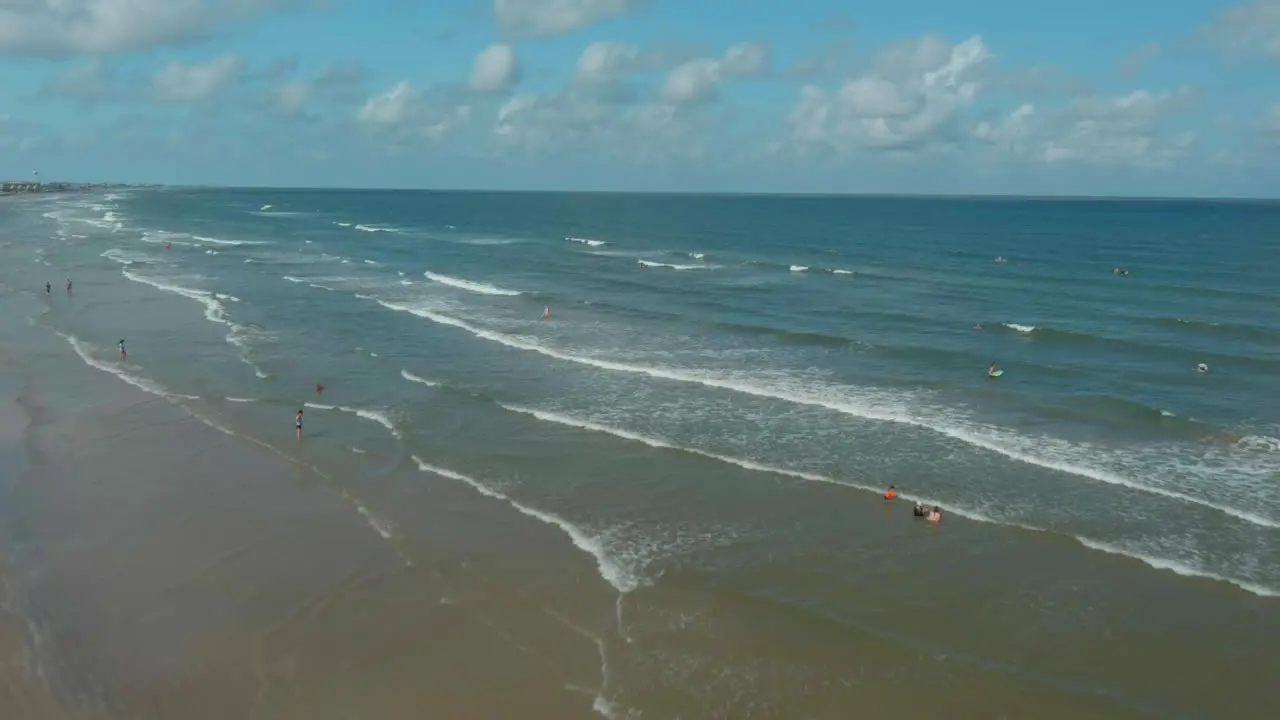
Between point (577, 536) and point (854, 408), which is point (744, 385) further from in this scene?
point (577, 536)

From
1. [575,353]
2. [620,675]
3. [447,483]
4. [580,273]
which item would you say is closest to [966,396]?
[575,353]

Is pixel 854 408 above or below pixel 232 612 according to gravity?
above

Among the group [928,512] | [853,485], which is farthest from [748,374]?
[928,512]

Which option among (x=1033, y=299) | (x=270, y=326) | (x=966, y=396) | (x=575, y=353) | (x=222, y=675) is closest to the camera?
(x=222, y=675)

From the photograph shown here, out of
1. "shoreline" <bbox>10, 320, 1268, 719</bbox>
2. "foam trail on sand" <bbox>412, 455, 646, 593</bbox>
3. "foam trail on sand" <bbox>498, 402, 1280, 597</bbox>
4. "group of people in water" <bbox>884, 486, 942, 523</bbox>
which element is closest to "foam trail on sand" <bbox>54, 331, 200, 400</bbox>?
"shoreline" <bbox>10, 320, 1268, 719</bbox>

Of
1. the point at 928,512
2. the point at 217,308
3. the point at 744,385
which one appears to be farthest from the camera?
the point at 217,308

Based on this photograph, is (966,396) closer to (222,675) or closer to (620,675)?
(620,675)
